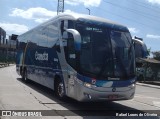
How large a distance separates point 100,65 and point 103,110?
172cm

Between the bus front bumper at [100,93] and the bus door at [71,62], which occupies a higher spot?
the bus door at [71,62]

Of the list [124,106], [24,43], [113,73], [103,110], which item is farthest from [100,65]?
[24,43]

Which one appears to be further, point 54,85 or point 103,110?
point 54,85

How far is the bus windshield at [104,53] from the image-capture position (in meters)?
11.7

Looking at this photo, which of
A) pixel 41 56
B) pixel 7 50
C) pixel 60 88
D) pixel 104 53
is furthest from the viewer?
pixel 7 50

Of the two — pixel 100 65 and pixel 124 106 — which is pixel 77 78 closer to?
pixel 100 65

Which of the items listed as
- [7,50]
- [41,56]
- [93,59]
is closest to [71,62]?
[93,59]

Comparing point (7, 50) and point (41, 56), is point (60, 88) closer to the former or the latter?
point (41, 56)

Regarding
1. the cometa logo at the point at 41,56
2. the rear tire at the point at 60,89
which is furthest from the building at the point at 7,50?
the rear tire at the point at 60,89

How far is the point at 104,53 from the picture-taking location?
39.2ft

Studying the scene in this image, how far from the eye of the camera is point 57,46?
14195 millimetres

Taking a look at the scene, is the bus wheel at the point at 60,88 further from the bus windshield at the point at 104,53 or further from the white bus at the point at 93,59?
the bus windshield at the point at 104,53

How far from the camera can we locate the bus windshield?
38.5ft

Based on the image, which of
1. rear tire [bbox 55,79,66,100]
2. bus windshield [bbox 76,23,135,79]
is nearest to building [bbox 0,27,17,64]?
rear tire [bbox 55,79,66,100]
